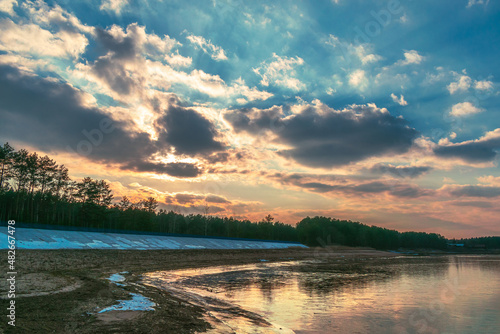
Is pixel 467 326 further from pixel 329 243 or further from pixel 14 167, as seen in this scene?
pixel 329 243

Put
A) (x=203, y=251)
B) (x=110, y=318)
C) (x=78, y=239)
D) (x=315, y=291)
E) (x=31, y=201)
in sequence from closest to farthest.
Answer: (x=110, y=318), (x=315, y=291), (x=78, y=239), (x=203, y=251), (x=31, y=201)

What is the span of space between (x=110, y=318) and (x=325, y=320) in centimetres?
1121

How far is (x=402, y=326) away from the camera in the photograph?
15180 mm

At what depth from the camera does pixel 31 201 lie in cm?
9000

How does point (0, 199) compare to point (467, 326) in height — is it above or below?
above

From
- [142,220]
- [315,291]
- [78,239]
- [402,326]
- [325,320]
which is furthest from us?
[142,220]

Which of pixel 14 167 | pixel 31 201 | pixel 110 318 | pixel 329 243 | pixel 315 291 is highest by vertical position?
pixel 14 167

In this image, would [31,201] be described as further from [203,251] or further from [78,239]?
[203,251]

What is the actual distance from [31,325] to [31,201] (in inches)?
3917

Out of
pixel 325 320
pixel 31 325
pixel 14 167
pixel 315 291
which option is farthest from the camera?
pixel 14 167

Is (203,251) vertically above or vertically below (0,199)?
below

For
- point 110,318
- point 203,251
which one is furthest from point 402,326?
point 203,251

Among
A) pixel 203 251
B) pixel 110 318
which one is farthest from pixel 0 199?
pixel 110 318

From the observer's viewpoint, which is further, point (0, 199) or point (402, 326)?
point (0, 199)
